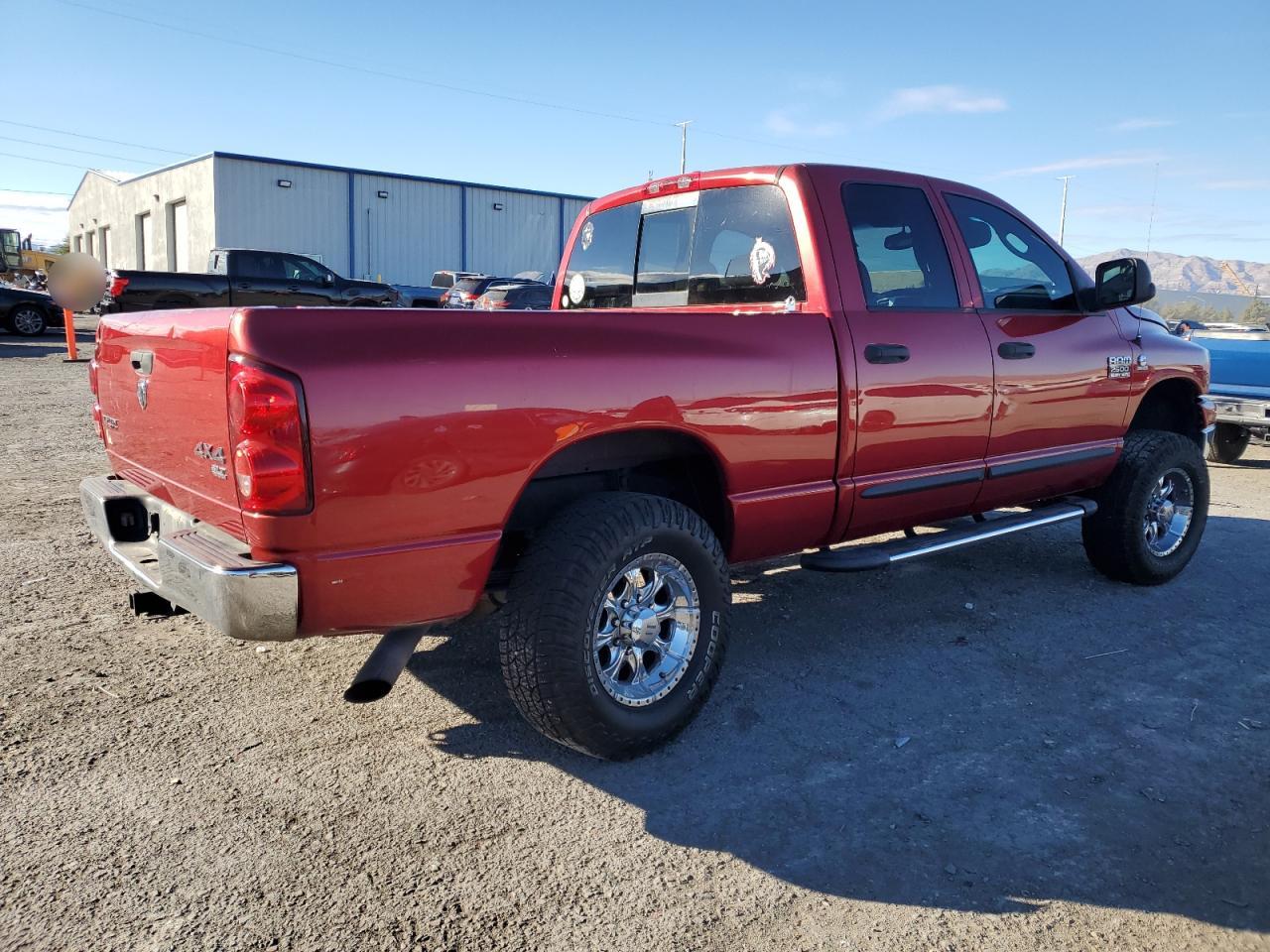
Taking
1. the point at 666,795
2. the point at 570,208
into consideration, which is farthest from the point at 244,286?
the point at 570,208

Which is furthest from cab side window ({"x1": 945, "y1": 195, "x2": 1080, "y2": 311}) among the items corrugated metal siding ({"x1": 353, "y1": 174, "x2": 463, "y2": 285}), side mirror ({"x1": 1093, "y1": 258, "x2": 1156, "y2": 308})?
corrugated metal siding ({"x1": 353, "y1": 174, "x2": 463, "y2": 285})

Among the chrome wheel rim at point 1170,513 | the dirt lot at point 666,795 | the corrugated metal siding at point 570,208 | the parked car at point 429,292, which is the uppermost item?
the corrugated metal siding at point 570,208

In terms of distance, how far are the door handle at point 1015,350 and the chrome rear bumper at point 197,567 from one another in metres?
3.18

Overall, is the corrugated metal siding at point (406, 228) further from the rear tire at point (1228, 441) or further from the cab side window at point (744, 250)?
the cab side window at point (744, 250)

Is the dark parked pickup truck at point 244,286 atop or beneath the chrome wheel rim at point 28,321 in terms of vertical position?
atop

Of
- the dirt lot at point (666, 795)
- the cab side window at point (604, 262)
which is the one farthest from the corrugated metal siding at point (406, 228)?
the dirt lot at point (666, 795)

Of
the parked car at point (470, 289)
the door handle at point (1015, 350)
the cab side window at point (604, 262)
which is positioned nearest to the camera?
the door handle at point (1015, 350)

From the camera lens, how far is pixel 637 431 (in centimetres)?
320

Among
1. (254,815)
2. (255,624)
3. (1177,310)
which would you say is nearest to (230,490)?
(255,624)

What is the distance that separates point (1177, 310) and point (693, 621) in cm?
4486

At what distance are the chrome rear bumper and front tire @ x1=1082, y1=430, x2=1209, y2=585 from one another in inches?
169

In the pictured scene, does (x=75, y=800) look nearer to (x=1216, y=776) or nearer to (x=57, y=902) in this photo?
(x=57, y=902)

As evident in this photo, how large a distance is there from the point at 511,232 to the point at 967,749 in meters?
36.2

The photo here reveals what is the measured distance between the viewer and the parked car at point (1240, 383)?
28.9 ft
